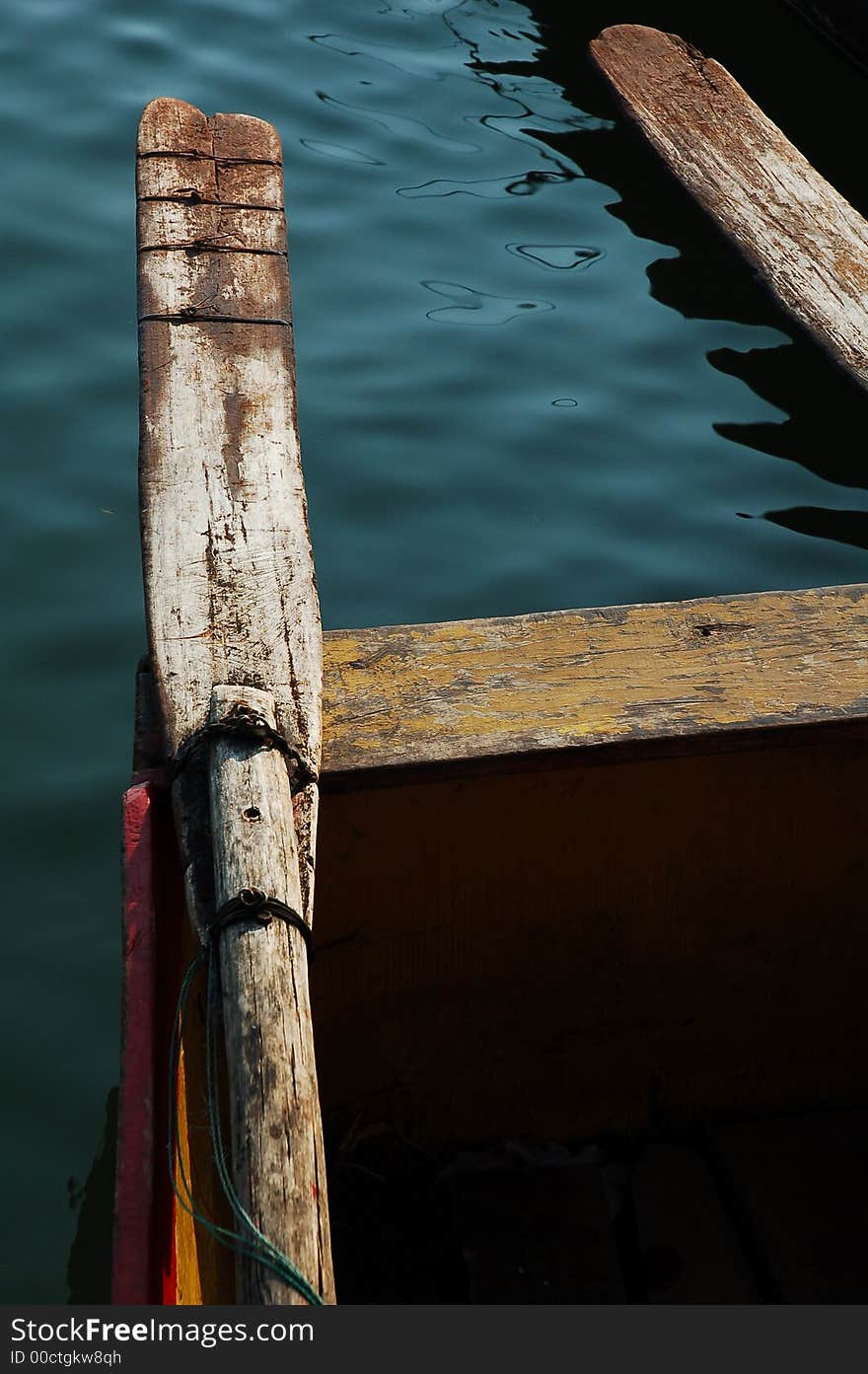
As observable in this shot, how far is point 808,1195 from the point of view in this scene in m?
2.31

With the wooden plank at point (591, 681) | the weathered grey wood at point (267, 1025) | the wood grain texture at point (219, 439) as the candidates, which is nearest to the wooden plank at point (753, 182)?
the wooden plank at point (591, 681)

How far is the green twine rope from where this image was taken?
1296mm

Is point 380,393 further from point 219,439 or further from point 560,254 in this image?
point 219,439

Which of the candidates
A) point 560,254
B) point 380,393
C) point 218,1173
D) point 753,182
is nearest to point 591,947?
point 218,1173

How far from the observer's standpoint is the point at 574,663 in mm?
2135

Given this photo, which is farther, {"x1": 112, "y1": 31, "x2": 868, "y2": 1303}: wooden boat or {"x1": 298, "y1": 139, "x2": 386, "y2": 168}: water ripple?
{"x1": 298, "y1": 139, "x2": 386, "y2": 168}: water ripple

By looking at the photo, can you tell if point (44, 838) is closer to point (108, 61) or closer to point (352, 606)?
point (352, 606)

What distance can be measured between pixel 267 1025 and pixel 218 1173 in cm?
19

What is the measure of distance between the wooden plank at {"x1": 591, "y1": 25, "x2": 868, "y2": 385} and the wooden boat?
98 cm

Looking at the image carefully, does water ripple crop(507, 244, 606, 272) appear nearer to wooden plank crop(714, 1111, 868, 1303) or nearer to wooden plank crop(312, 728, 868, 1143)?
wooden plank crop(312, 728, 868, 1143)

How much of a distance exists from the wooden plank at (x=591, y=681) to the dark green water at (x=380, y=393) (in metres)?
1.17

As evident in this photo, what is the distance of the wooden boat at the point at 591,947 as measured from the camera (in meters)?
2.04

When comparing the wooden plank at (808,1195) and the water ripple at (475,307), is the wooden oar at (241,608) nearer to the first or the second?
the wooden plank at (808,1195)

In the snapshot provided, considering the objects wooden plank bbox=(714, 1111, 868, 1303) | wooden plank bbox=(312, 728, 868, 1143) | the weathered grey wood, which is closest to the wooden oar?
the weathered grey wood
